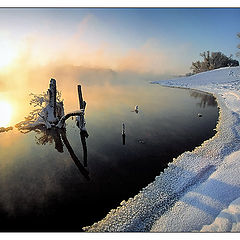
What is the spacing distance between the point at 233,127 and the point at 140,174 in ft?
20.0

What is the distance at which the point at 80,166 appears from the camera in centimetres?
677

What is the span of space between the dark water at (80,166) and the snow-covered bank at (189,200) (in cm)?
42

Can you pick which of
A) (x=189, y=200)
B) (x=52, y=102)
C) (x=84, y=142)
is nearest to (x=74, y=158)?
(x=84, y=142)

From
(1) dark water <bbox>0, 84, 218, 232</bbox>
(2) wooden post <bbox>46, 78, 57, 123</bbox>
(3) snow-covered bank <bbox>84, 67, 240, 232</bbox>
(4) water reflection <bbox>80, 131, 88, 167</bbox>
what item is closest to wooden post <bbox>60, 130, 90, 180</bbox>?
(1) dark water <bbox>0, 84, 218, 232</bbox>

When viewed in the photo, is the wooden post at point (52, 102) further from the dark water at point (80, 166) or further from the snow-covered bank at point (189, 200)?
the snow-covered bank at point (189, 200)

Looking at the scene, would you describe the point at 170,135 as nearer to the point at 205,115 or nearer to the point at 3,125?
the point at 205,115

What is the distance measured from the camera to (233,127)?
380 inches

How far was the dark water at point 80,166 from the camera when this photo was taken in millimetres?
4684

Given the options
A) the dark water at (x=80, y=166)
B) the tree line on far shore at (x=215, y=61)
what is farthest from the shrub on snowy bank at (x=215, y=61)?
the dark water at (x=80, y=166)

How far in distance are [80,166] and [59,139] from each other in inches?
117

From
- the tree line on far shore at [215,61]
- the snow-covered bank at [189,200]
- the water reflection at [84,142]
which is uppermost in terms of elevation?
the tree line on far shore at [215,61]

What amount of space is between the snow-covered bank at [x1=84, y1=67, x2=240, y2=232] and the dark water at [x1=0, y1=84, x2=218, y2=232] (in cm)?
42

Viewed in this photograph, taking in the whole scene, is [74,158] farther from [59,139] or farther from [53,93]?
[53,93]
